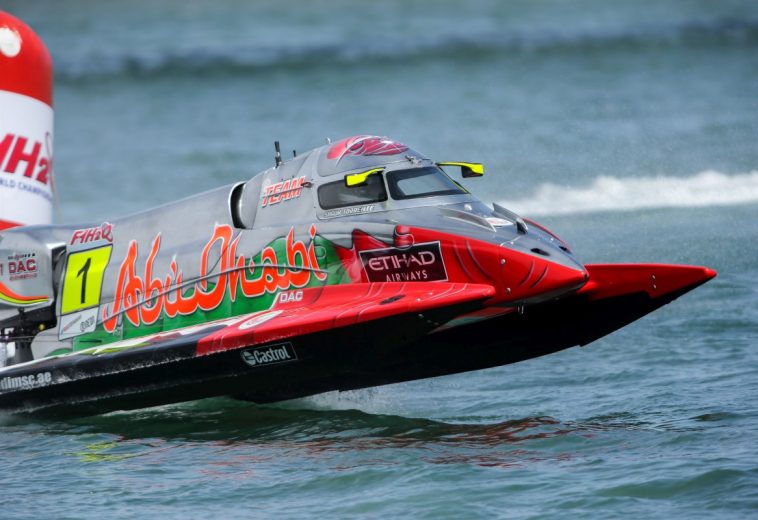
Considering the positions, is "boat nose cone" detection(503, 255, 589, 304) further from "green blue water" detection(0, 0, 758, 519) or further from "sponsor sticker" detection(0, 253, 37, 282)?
"sponsor sticker" detection(0, 253, 37, 282)

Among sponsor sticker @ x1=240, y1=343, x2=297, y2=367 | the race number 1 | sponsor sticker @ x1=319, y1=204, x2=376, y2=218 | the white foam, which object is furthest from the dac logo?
the white foam

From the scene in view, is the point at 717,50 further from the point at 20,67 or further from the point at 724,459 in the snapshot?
the point at 724,459

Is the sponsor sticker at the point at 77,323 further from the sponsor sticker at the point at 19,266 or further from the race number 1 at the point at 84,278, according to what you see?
the sponsor sticker at the point at 19,266

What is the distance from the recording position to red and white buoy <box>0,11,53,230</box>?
12719 millimetres

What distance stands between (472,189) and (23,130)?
8.20m

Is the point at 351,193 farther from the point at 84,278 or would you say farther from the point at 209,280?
the point at 84,278

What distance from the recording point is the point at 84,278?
10.4 m

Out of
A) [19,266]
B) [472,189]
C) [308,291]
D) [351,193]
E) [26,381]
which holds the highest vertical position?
[472,189]

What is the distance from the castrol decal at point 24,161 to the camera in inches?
500

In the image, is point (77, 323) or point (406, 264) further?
point (77, 323)

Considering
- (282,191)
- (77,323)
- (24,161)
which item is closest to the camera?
(282,191)

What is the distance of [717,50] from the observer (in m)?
30.2

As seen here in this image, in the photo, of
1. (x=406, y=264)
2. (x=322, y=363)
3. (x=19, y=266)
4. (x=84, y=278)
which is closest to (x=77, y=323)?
(x=84, y=278)

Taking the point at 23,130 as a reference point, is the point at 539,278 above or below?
below
